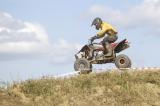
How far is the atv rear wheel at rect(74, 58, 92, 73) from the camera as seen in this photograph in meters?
21.4

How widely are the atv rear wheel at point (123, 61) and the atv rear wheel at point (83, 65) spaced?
1134 millimetres

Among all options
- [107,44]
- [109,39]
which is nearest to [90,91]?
[107,44]

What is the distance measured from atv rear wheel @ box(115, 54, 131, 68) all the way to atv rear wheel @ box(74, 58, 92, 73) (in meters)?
1.13

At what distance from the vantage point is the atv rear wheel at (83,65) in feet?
70.1

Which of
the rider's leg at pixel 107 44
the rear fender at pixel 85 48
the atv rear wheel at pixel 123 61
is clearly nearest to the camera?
the atv rear wheel at pixel 123 61

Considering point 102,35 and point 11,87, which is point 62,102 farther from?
point 102,35

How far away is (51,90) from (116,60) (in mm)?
3995

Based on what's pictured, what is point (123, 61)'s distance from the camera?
844 inches

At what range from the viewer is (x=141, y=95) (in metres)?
18.2

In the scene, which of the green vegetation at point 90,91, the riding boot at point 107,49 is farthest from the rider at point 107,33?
the green vegetation at point 90,91

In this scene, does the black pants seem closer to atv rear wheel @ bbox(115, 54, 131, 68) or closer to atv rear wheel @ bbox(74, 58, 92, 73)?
atv rear wheel @ bbox(115, 54, 131, 68)

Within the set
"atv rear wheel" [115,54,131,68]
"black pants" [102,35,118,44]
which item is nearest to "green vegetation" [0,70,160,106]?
"atv rear wheel" [115,54,131,68]

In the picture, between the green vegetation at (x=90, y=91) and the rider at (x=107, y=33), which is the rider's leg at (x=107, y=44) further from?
the green vegetation at (x=90, y=91)

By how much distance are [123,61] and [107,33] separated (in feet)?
4.38
